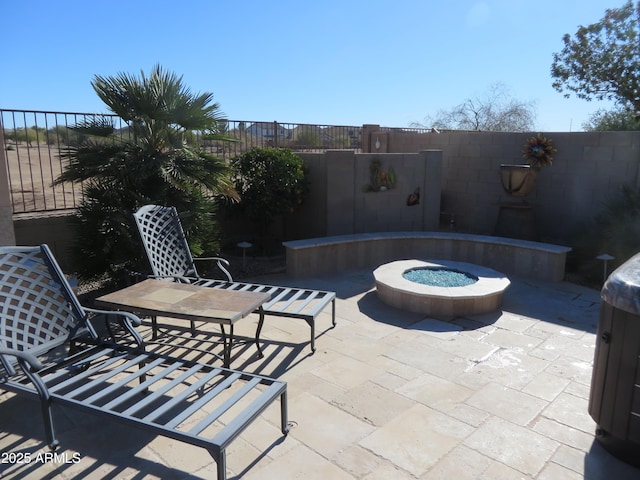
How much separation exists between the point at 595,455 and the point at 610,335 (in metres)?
0.76

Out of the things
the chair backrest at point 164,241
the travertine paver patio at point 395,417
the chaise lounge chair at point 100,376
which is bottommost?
the travertine paver patio at point 395,417

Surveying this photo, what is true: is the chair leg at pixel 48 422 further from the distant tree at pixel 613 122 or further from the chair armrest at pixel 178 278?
the distant tree at pixel 613 122

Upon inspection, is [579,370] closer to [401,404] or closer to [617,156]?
[401,404]

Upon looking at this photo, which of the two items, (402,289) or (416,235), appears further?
(416,235)

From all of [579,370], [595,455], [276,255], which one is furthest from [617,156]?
[595,455]

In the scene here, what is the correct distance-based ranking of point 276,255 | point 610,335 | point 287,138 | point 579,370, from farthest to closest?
point 287,138, point 276,255, point 579,370, point 610,335

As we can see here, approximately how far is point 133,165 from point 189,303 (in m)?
2.30

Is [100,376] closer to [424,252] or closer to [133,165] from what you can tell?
[133,165]

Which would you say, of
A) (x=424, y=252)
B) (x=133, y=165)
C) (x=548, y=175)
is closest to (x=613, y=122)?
(x=548, y=175)

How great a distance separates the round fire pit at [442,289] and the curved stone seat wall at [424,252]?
40.2 inches

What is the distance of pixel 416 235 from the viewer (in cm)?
754

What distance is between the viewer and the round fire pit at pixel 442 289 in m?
5.15

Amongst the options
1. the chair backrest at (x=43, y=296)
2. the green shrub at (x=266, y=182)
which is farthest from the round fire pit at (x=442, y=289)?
the chair backrest at (x=43, y=296)

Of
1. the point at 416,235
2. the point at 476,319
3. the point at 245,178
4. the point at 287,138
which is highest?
the point at 287,138
